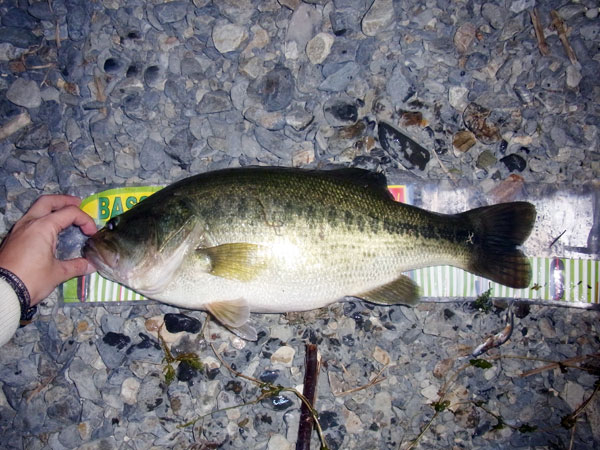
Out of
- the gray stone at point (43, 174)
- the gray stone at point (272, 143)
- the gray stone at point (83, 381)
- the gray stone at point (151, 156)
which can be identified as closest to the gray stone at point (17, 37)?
the gray stone at point (43, 174)

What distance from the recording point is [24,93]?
3107 millimetres

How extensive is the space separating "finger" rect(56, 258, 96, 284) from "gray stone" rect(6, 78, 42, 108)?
142 centimetres

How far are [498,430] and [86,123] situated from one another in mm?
3980

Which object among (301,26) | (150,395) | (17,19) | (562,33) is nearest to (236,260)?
(150,395)

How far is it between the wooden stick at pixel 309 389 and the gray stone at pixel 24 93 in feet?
9.57

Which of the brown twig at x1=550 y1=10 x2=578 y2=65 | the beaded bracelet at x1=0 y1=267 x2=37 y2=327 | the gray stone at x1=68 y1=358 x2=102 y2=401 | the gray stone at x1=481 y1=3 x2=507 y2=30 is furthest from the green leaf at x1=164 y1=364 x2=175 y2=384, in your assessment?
the brown twig at x1=550 y1=10 x2=578 y2=65

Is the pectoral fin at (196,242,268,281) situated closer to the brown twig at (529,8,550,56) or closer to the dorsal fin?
the dorsal fin

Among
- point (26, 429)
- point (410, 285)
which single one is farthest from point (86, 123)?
point (410, 285)

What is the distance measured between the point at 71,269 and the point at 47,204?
1.78 feet

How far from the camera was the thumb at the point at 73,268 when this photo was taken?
264cm

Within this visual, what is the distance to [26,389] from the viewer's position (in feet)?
9.70

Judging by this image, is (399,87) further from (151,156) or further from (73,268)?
(73,268)

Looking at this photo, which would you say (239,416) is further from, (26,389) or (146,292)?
(26,389)

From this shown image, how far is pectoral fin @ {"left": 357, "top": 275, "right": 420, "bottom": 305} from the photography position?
8.46 ft
